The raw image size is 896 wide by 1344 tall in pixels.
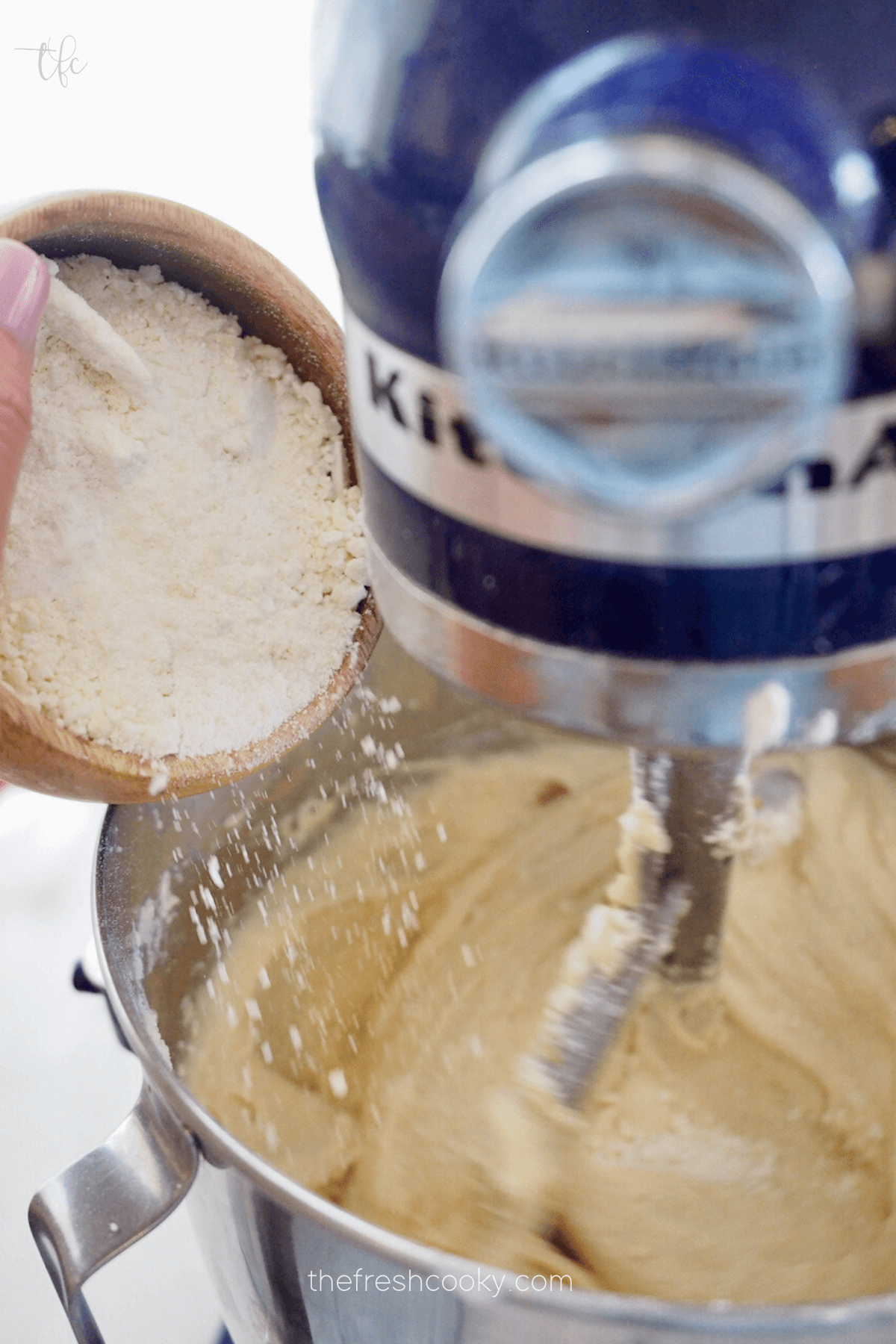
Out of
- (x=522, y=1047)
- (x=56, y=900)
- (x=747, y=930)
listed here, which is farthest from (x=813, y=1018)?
(x=56, y=900)

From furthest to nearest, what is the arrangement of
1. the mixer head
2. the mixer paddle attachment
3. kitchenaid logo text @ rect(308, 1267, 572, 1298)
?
the mixer paddle attachment < kitchenaid logo text @ rect(308, 1267, 572, 1298) < the mixer head

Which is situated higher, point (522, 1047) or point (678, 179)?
point (678, 179)

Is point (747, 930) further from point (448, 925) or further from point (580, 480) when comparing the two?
point (580, 480)

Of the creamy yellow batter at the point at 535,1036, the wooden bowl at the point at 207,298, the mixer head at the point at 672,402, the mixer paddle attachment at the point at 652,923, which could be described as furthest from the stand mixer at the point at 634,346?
the creamy yellow batter at the point at 535,1036

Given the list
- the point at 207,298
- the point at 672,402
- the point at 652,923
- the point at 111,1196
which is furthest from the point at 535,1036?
the point at 672,402

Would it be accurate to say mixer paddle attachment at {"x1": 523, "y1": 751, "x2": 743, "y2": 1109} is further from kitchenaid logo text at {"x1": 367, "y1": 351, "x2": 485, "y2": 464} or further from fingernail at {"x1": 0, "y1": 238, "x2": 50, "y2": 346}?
fingernail at {"x1": 0, "y1": 238, "x2": 50, "y2": 346}

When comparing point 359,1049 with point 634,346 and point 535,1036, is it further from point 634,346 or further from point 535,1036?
point 634,346

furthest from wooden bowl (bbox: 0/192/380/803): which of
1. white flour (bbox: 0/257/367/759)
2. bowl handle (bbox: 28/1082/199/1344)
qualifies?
bowl handle (bbox: 28/1082/199/1344)
